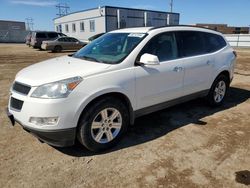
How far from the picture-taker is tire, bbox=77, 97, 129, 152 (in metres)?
3.45

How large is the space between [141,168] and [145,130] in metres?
1.26

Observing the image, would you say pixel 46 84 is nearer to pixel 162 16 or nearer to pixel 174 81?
pixel 174 81

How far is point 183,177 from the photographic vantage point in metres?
3.14

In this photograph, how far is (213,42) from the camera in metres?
5.60

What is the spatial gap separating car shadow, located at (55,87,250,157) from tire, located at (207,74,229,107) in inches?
6.2

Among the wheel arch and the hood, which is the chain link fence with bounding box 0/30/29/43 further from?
the wheel arch

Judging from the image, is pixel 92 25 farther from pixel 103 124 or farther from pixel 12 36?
pixel 103 124

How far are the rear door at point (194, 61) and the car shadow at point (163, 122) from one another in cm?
56

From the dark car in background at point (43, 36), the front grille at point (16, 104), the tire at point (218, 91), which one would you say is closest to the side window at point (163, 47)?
the tire at point (218, 91)

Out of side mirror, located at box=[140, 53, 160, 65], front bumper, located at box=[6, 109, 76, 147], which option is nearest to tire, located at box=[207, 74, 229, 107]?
side mirror, located at box=[140, 53, 160, 65]

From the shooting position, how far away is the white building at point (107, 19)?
115ft

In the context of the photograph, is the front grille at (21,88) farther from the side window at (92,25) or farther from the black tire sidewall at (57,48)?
the side window at (92,25)

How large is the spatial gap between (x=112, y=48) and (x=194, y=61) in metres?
1.67

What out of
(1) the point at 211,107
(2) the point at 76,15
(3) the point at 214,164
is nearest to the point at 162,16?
(2) the point at 76,15
